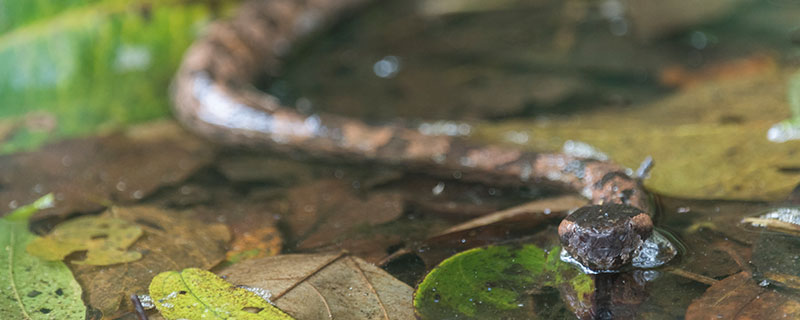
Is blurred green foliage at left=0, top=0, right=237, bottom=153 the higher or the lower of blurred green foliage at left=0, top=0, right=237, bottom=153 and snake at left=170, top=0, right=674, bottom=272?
the higher

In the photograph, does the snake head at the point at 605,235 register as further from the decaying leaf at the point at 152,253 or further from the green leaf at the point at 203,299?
the decaying leaf at the point at 152,253

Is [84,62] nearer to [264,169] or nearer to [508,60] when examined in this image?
[264,169]

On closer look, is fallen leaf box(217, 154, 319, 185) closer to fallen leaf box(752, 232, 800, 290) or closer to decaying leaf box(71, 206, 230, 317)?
decaying leaf box(71, 206, 230, 317)

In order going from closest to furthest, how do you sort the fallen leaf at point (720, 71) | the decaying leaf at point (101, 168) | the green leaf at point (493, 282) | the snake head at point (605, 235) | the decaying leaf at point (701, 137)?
the green leaf at point (493, 282), the snake head at point (605, 235), the decaying leaf at point (701, 137), the decaying leaf at point (101, 168), the fallen leaf at point (720, 71)

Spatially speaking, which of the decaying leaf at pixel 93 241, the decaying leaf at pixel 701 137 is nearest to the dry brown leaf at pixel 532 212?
the decaying leaf at pixel 701 137

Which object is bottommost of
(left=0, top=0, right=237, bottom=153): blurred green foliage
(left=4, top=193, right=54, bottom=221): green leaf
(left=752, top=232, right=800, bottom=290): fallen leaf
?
(left=752, top=232, right=800, bottom=290): fallen leaf

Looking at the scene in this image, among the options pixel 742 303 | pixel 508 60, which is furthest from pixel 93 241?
pixel 508 60

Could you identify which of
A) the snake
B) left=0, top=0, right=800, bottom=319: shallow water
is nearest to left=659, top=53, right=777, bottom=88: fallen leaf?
left=0, top=0, right=800, bottom=319: shallow water
